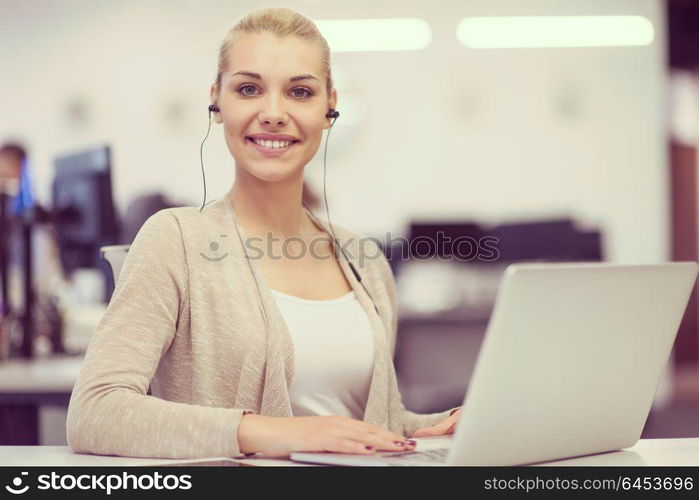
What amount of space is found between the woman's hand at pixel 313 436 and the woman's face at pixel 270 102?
1.86ft

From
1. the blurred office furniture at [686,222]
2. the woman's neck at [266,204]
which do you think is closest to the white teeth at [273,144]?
the woman's neck at [266,204]

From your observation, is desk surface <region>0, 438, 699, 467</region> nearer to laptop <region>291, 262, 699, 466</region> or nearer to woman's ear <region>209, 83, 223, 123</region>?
laptop <region>291, 262, 699, 466</region>

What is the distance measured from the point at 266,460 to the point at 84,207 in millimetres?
2129

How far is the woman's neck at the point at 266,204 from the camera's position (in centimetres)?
170

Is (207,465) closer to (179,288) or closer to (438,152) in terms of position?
(179,288)

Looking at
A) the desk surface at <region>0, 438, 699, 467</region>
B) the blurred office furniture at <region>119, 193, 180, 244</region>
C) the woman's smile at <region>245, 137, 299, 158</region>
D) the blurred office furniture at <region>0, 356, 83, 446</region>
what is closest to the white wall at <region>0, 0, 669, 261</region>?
the blurred office furniture at <region>119, 193, 180, 244</region>

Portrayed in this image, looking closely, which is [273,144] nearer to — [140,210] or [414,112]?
[140,210]

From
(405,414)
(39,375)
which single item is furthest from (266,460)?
(39,375)

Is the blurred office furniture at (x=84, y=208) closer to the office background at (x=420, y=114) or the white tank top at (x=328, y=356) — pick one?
the white tank top at (x=328, y=356)

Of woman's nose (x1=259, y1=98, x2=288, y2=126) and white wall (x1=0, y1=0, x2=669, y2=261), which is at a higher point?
white wall (x1=0, y1=0, x2=669, y2=261)

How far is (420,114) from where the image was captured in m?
7.13

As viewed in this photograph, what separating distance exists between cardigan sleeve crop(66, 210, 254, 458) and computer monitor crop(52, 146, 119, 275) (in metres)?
1.60

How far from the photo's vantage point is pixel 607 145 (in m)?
7.00

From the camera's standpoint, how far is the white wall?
6.92m
